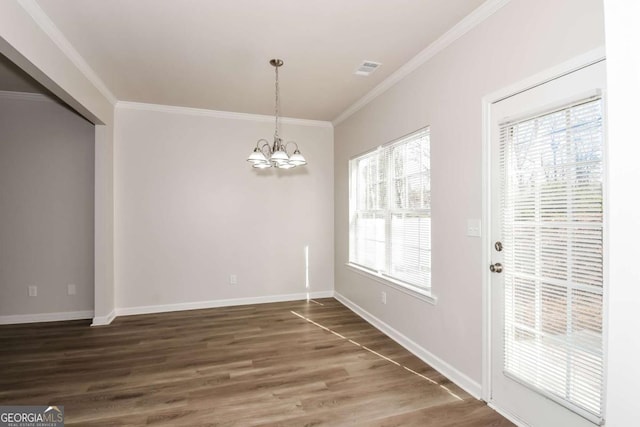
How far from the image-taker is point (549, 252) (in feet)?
6.14

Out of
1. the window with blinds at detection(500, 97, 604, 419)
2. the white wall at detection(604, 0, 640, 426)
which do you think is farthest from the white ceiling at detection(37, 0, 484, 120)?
the white wall at detection(604, 0, 640, 426)

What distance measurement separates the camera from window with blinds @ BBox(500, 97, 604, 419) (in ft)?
5.40

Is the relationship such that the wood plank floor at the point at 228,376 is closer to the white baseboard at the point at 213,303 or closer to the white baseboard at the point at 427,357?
the white baseboard at the point at 427,357

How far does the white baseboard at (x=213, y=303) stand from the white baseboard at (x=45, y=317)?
407mm

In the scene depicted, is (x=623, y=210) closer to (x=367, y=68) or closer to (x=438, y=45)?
(x=438, y=45)

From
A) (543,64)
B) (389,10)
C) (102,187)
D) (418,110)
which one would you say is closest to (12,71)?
(102,187)

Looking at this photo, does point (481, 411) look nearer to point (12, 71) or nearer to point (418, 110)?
point (418, 110)

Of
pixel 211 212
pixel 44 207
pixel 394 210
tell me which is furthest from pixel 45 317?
pixel 394 210

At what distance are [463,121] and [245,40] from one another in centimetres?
197

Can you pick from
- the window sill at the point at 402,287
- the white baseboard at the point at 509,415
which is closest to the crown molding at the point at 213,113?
the window sill at the point at 402,287

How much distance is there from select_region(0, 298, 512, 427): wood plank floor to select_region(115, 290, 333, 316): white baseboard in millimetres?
342

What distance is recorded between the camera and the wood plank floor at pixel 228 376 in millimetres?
2148

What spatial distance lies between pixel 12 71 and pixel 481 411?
539 centimetres

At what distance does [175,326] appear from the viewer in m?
3.86
